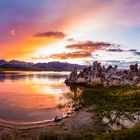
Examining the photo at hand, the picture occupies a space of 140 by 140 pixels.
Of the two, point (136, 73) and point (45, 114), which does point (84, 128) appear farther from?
point (136, 73)

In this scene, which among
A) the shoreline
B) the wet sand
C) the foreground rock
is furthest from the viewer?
the foreground rock

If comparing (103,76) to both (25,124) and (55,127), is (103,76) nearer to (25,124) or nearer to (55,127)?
(25,124)

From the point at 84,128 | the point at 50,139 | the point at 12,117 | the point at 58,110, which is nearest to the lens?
the point at 50,139

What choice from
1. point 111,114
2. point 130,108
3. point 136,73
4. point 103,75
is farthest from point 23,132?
point 136,73

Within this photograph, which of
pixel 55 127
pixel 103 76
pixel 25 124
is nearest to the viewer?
pixel 55 127

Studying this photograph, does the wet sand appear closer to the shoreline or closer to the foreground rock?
the shoreline

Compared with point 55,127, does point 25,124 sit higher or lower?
lower

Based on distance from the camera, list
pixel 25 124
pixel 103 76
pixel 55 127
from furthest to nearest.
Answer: pixel 103 76, pixel 25 124, pixel 55 127

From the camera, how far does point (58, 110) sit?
38750 mm

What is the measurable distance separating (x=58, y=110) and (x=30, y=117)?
517 centimetres

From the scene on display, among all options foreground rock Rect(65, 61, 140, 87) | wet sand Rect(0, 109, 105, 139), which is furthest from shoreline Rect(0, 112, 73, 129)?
foreground rock Rect(65, 61, 140, 87)

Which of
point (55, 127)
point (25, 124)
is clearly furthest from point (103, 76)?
point (55, 127)

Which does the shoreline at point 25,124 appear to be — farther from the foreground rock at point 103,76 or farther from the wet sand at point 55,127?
the foreground rock at point 103,76

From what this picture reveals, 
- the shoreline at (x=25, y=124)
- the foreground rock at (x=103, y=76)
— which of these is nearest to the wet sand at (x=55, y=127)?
the shoreline at (x=25, y=124)
